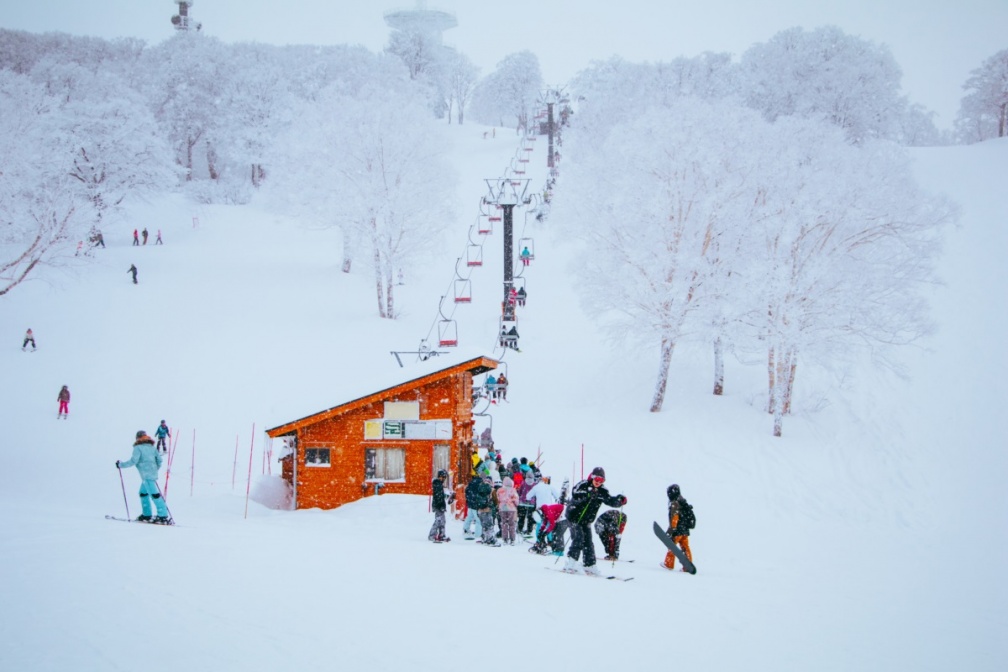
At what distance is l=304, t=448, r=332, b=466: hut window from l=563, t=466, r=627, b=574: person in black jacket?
839 cm

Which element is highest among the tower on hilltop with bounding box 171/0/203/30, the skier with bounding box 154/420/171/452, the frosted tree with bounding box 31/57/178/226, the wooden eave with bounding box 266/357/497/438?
the tower on hilltop with bounding box 171/0/203/30

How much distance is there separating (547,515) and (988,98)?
7063 cm

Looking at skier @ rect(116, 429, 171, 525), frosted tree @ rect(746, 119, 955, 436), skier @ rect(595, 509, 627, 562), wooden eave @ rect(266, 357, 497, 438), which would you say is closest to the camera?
skier @ rect(595, 509, 627, 562)

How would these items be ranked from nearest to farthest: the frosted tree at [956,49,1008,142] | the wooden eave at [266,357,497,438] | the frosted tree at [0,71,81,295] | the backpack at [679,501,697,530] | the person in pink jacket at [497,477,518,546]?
1. the backpack at [679,501,697,530]
2. the person in pink jacket at [497,477,518,546]
3. the wooden eave at [266,357,497,438]
4. the frosted tree at [0,71,81,295]
5. the frosted tree at [956,49,1008,142]

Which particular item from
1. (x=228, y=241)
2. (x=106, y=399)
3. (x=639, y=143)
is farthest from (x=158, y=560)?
(x=228, y=241)

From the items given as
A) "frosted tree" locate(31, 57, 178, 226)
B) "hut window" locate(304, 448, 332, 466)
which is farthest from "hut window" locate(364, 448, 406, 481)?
"frosted tree" locate(31, 57, 178, 226)

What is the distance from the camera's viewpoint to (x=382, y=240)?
112 ft

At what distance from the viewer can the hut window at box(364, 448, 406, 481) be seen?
1684 cm

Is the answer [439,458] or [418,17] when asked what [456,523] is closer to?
[439,458]

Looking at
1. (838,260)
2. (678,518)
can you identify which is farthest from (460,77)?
(678,518)

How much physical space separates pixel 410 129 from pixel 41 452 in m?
23.3

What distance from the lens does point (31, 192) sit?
105ft

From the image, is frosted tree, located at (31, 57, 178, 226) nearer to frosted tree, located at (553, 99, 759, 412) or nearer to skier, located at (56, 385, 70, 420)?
skier, located at (56, 385, 70, 420)

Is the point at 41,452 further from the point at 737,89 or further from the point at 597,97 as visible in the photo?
the point at 737,89
